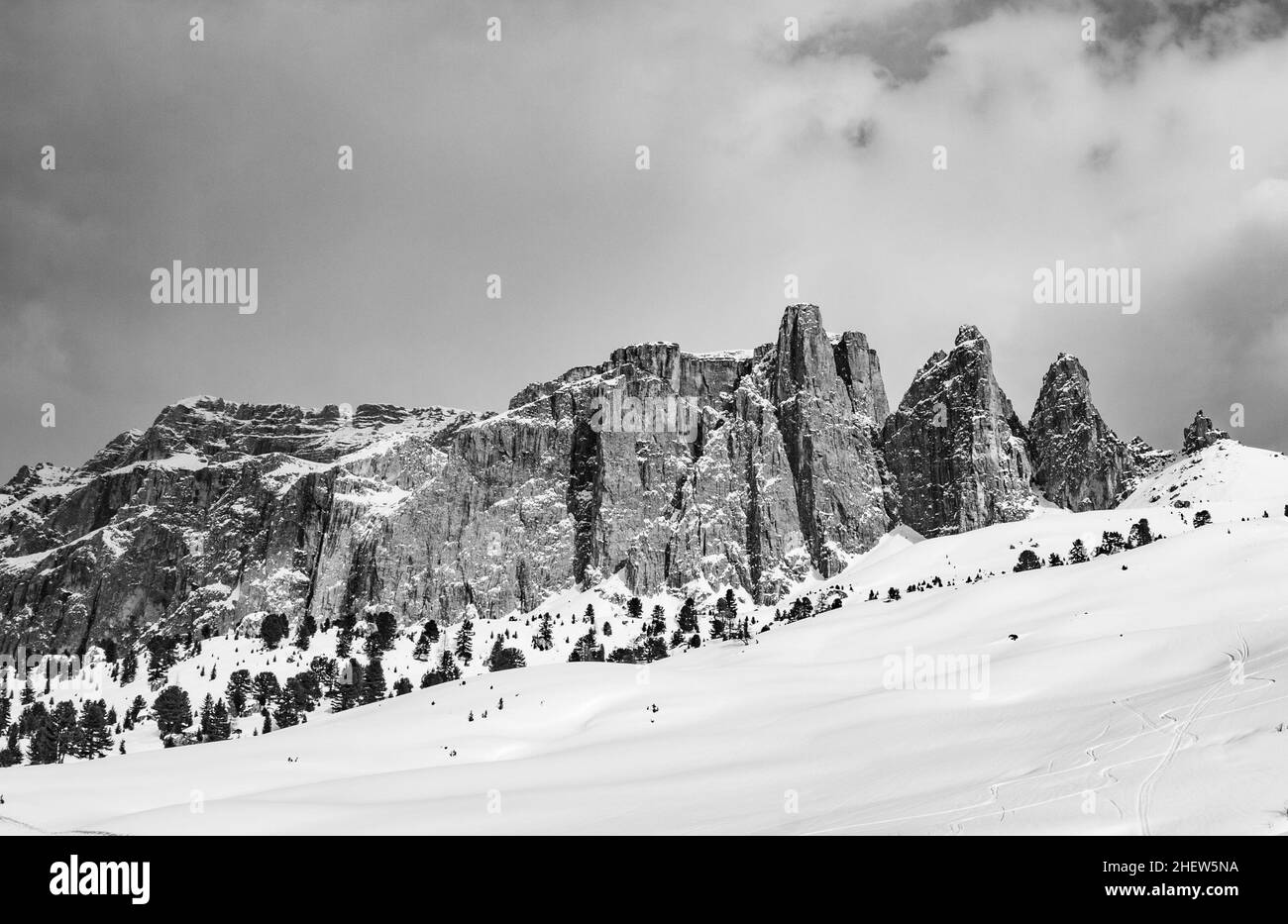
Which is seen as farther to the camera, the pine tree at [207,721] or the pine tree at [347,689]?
the pine tree at [347,689]

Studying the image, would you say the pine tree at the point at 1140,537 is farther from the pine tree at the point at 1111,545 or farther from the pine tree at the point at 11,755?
the pine tree at the point at 11,755

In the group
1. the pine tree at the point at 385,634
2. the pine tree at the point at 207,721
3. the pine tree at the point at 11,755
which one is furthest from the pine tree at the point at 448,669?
the pine tree at the point at 11,755

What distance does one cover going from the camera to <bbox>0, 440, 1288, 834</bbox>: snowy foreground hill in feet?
57.2

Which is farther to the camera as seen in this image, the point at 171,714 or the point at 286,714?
the point at 171,714

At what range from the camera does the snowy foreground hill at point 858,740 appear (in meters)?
17.4

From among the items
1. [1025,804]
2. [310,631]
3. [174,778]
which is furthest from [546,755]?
[310,631]

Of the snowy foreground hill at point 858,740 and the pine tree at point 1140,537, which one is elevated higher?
the pine tree at point 1140,537

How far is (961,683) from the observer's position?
41.7 m

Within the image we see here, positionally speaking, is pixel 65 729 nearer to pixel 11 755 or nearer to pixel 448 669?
pixel 11 755

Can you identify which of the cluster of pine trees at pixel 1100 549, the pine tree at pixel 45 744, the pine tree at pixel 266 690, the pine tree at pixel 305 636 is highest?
the cluster of pine trees at pixel 1100 549

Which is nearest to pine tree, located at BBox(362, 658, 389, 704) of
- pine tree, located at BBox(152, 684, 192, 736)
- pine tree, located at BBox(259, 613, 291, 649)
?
pine tree, located at BBox(152, 684, 192, 736)

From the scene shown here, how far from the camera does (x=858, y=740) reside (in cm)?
3272

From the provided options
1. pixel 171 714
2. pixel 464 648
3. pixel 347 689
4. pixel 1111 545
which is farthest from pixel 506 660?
pixel 1111 545
